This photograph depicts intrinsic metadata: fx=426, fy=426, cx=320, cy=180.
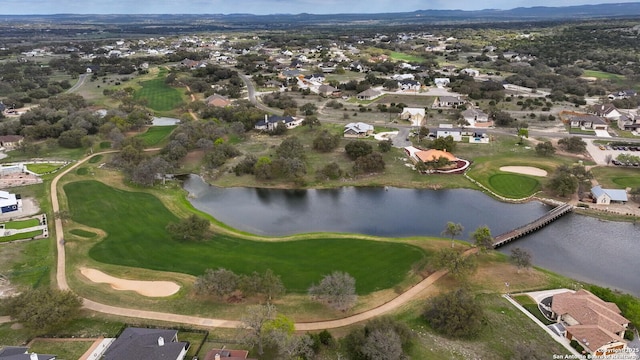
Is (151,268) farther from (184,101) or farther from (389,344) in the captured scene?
(184,101)

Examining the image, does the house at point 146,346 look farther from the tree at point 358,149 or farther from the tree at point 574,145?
the tree at point 574,145

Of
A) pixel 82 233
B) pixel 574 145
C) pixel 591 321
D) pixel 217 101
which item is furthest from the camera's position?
pixel 217 101

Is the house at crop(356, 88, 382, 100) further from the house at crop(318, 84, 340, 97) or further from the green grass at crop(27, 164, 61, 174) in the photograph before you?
the green grass at crop(27, 164, 61, 174)

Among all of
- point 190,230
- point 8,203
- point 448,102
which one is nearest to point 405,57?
point 448,102

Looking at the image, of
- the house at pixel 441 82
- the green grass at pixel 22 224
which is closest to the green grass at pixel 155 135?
the green grass at pixel 22 224

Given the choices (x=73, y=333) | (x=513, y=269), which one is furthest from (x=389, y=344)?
(x=73, y=333)

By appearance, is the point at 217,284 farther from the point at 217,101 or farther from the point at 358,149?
the point at 217,101
